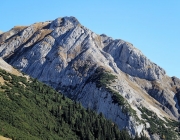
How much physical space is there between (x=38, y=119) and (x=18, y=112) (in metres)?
11.0

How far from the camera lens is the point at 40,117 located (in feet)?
410

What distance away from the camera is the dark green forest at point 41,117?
105844mm

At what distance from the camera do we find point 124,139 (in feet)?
540

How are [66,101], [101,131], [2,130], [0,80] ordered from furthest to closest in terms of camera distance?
1. [66,101]
2. [101,131]
3. [0,80]
4. [2,130]

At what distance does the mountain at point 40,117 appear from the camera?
10591cm

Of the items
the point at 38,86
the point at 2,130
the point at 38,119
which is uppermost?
the point at 38,86

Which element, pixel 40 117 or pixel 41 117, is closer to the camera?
pixel 40 117

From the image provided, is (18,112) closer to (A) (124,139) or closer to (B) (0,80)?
(B) (0,80)

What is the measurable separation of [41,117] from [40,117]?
92 centimetres

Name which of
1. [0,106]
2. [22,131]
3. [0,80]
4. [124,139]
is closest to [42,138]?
[22,131]

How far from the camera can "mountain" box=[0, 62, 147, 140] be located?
347ft

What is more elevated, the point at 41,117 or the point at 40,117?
the point at 41,117

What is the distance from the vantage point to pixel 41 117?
126 m

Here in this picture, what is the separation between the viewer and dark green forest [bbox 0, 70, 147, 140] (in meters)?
106
